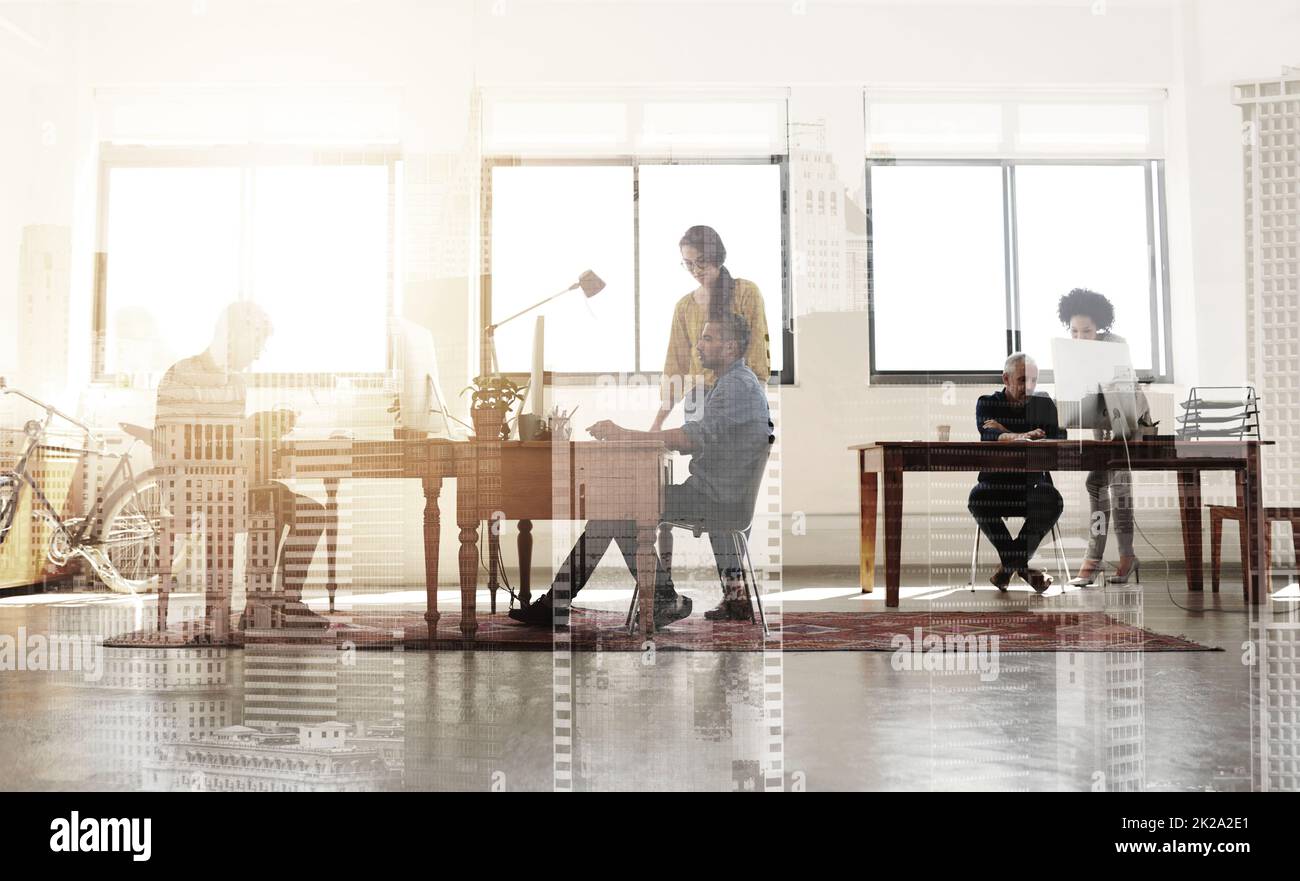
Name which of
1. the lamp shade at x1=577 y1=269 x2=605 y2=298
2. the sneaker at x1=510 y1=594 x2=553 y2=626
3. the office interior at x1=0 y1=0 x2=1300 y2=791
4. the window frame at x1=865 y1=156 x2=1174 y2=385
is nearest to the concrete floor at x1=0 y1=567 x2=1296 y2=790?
the office interior at x1=0 y1=0 x2=1300 y2=791

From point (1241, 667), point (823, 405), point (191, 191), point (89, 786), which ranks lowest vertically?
point (89, 786)

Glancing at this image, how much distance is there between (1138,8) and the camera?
1.45 m

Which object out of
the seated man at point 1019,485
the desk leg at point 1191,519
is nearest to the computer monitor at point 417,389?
the seated man at point 1019,485

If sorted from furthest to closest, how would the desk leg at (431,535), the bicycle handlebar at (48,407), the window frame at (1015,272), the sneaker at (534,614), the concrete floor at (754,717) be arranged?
the sneaker at (534,614) < the desk leg at (431,535) < the bicycle handlebar at (48,407) < the window frame at (1015,272) < the concrete floor at (754,717)

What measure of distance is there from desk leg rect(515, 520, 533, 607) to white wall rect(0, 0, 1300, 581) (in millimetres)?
187

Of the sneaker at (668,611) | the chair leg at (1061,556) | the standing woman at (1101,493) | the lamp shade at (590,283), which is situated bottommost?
the sneaker at (668,611)

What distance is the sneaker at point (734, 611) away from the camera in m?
1.51

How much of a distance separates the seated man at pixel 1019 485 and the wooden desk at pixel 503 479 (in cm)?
58

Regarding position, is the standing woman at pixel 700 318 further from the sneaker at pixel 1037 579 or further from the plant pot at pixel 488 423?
the plant pot at pixel 488 423

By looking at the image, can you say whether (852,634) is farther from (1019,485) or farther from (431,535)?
(431,535)
